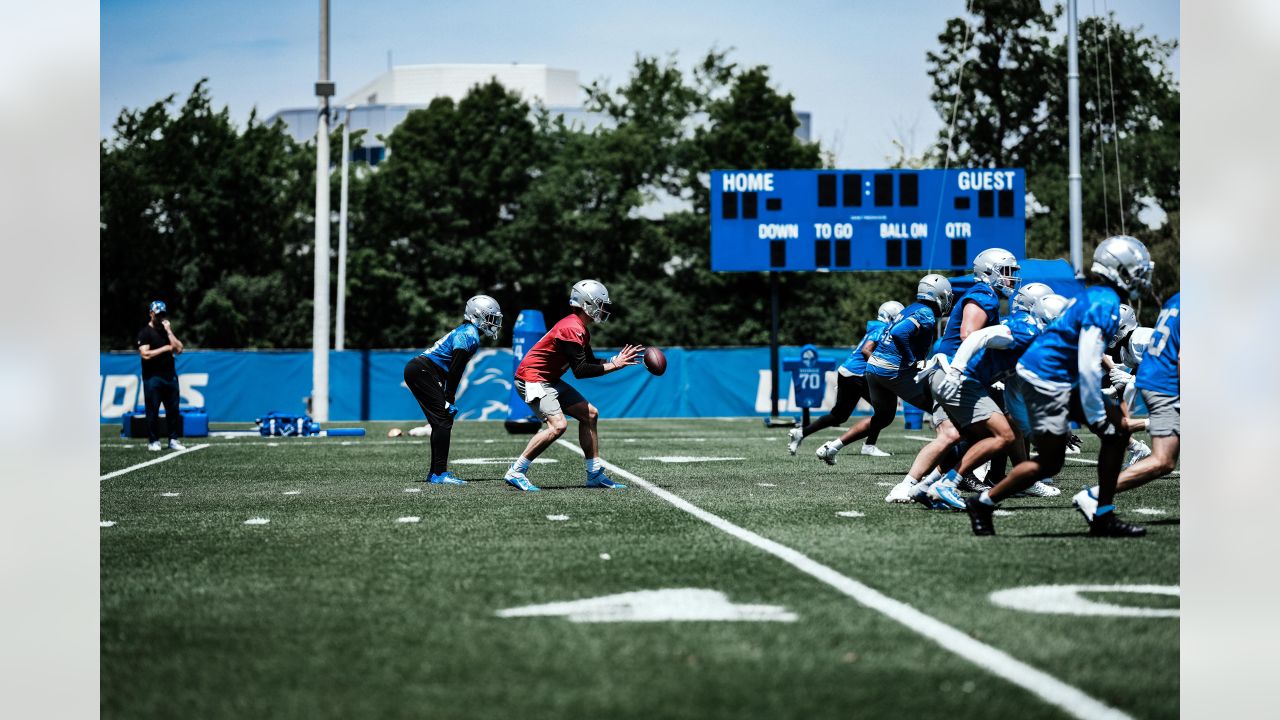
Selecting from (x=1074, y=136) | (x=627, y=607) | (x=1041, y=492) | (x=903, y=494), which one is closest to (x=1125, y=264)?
(x=903, y=494)

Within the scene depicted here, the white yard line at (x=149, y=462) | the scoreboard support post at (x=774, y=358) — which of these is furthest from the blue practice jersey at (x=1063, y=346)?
the scoreboard support post at (x=774, y=358)

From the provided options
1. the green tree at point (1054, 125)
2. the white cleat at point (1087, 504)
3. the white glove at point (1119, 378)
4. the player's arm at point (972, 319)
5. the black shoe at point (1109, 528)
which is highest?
the green tree at point (1054, 125)

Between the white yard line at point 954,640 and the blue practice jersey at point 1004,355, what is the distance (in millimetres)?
1954

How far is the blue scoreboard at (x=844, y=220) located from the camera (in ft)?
83.7

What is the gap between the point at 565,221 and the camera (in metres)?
50.3

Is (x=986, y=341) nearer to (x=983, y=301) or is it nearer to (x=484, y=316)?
(x=983, y=301)

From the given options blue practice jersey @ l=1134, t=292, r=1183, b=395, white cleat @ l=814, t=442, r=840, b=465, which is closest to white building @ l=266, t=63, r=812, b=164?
white cleat @ l=814, t=442, r=840, b=465

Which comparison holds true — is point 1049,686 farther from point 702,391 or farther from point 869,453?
point 702,391

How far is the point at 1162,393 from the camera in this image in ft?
26.1

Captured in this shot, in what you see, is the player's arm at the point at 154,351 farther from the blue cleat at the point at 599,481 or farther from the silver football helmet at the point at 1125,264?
the silver football helmet at the point at 1125,264

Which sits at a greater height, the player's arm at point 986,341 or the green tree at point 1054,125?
the green tree at point 1054,125

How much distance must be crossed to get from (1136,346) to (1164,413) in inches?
158
